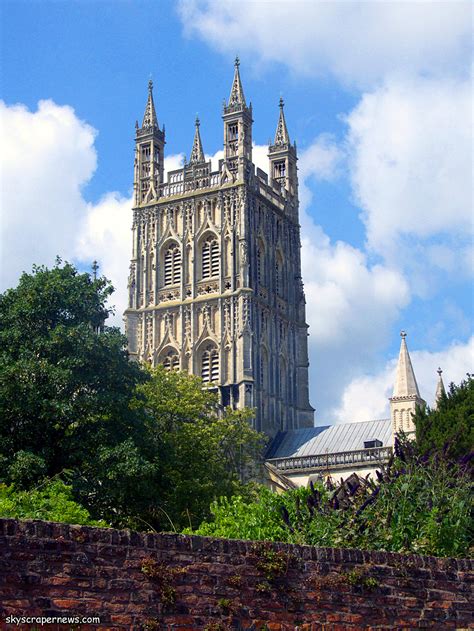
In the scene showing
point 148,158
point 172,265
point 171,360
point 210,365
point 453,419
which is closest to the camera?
point 453,419

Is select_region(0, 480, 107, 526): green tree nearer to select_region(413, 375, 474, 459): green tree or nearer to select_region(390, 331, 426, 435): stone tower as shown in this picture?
select_region(413, 375, 474, 459): green tree

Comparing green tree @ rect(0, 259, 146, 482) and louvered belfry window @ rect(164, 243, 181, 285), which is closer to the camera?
green tree @ rect(0, 259, 146, 482)

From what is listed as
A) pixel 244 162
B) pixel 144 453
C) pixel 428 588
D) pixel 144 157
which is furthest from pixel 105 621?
pixel 144 157

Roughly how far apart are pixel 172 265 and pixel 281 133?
1459 cm

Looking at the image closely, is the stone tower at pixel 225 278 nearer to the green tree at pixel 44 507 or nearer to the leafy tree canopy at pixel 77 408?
the leafy tree canopy at pixel 77 408

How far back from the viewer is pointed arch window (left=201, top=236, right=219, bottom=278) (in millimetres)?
70875

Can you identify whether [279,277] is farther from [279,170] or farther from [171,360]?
[171,360]

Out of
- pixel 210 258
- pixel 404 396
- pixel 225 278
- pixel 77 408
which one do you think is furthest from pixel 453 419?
pixel 210 258

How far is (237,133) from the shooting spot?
73562mm

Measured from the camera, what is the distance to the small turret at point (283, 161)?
7888cm

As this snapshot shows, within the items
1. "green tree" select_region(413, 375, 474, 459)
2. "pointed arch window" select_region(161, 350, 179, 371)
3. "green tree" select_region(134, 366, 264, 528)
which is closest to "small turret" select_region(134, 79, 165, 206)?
"pointed arch window" select_region(161, 350, 179, 371)

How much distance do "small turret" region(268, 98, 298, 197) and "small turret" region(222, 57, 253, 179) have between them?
582 cm

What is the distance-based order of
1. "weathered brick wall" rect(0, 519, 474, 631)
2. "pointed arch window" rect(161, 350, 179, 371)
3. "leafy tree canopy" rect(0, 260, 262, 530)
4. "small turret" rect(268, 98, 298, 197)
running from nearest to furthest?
"weathered brick wall" rect(0, 519, 474, 631), "leafy tree canopy" rect(0, 260, 262, 530), "pointed arch window" rect(161, 350, 179, 371), "small turret" rect(268, 98, 298, 197)

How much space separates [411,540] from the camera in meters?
17.1
